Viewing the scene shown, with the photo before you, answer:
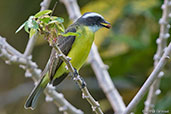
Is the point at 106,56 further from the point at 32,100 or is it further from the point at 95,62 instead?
the point at 32,100

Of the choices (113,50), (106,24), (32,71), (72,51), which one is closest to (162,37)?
(106,24)

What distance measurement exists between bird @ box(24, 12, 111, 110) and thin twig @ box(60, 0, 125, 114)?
0.42 m

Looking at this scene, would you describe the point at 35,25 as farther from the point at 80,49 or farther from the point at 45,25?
the point at 80,49

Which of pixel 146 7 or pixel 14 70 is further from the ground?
pixel 146 7

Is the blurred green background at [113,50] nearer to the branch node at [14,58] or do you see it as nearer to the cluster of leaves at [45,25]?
the branch node at [14,58]

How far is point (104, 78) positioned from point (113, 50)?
27.7 inches

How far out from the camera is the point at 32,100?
2.71m

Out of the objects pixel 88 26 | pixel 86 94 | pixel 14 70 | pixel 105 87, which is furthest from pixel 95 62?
pixel 14 70

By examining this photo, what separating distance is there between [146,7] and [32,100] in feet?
5.44

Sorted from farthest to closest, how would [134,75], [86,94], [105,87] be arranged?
1. [134,75]
2. [105,87]
3. [86,94]

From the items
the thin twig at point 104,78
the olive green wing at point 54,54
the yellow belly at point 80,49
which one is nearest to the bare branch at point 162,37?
the thin twig at point 104,78

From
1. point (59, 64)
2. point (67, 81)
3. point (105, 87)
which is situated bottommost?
point (67, 81)

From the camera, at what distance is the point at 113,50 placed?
12.3 feet

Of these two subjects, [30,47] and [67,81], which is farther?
[67,81]
